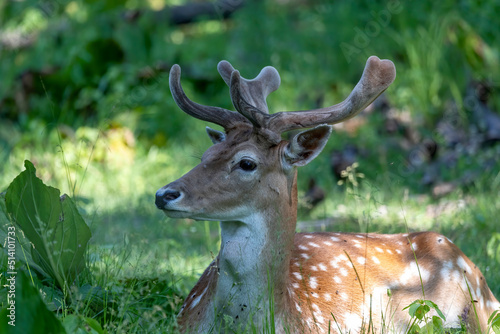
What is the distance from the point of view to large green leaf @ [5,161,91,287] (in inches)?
120

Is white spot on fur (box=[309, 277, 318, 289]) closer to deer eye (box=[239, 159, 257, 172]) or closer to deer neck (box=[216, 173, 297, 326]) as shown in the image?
deer neck (box=[216, 173, 297, 326])

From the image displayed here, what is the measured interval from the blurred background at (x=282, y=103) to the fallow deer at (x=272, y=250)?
3.00ft

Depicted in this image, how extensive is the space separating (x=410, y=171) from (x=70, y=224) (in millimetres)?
5075

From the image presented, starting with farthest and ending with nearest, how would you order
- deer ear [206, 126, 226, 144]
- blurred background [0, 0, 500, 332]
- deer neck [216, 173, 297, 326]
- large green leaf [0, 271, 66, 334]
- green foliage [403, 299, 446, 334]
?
blurred background [0, 0, 500, 332]
deer ear [206, 126, 226, 144]
deer neck [216, 173, 297, 326]
green foliage [403, 299, 446, 334]
large green leaf [0, 271, 66, 334]

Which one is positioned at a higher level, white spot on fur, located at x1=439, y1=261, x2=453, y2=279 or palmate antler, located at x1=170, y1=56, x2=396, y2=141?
palmate antler, located at x1=170, y1=56, x2=396, y2=141

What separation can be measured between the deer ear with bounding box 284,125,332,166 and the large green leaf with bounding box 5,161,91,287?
101 cm

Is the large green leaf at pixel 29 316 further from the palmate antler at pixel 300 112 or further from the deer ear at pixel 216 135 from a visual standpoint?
the deer ear at pixel 216 135

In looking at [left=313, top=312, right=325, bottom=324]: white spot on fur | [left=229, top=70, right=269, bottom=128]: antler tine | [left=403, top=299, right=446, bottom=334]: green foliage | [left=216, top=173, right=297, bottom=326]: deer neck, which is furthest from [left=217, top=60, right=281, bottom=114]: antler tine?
[left=403, top=299, right=446, bottom=334]: green foliage

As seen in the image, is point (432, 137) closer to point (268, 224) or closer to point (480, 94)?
point (480, 94)

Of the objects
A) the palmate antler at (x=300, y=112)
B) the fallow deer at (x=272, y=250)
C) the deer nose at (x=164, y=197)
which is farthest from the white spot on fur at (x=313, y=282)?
the deer nose at (x=164, y=197)

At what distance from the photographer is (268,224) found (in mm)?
3080

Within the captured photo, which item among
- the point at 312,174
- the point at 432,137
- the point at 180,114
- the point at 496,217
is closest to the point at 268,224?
the point at 496,217

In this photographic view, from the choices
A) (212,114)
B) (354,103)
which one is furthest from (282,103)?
(354,103)

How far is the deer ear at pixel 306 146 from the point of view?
10.3ft
